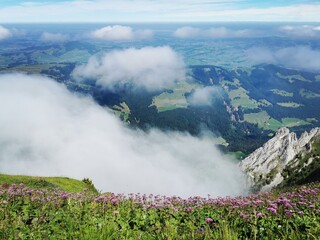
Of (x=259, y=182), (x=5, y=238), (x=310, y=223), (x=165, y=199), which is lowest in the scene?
(x=259, y=182)

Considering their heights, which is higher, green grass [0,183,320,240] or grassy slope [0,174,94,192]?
green grass [0,183,320,240]

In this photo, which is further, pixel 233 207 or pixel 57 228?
pixel 233 207

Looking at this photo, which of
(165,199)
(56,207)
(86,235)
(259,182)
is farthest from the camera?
(259,182)

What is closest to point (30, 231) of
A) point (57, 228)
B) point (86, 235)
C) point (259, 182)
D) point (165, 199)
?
point (57, 228)

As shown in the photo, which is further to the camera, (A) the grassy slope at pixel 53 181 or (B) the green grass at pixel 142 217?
(A) the grassy slope at pixel 53 181

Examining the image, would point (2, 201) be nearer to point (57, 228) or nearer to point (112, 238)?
point (57, 228)

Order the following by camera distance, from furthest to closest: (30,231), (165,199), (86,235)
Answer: (165,199)
(30,231)
(86,235)

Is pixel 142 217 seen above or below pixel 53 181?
above

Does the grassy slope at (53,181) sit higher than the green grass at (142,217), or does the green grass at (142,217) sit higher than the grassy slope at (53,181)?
the green grass at (142,217)

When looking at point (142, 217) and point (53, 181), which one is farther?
point (53, 181)

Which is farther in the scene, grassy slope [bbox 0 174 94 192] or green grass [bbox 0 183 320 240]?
grassy slope [bbox 0 174 94 192]

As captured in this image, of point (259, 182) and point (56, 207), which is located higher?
point (56, 207)
